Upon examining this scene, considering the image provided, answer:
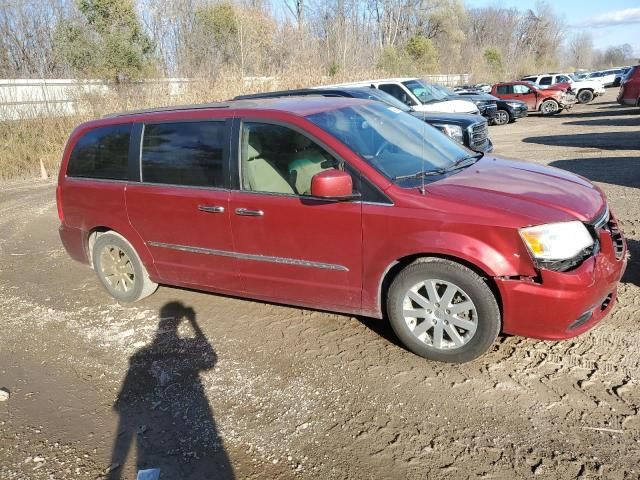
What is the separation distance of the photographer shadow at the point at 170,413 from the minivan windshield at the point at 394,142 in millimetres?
1954

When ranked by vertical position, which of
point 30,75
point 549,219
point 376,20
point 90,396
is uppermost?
point 376,20

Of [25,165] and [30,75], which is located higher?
[30,75]

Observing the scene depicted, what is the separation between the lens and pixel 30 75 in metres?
21.6

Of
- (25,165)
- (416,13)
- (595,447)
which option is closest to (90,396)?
(595,447)

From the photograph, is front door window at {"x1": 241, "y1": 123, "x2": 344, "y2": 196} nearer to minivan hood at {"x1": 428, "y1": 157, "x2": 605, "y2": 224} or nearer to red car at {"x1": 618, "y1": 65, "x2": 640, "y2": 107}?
minivan hood at {"x1": 428, "y1": 157, "x2": 605, "y2": 224}

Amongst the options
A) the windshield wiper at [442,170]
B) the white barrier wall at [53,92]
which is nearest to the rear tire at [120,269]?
the windshield wiper at [442,170]

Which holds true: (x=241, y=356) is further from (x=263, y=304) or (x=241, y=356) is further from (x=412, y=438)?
(x=412, y=438)

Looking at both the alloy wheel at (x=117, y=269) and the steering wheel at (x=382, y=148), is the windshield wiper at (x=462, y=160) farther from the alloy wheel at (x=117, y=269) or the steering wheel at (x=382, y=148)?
the alloy wheel at (x=117, y=269)

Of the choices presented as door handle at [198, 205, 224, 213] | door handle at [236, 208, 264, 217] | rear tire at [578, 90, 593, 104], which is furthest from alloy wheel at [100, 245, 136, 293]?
rear tire at [578, 90, 593, 104]

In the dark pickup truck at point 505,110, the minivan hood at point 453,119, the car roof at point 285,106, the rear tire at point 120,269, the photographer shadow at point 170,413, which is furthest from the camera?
the dark pickup truck at point 505,110

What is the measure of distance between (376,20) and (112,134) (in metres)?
55.2

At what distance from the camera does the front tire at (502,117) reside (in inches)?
865

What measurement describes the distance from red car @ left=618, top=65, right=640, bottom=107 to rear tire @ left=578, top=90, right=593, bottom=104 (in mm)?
12571

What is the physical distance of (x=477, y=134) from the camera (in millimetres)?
9641
